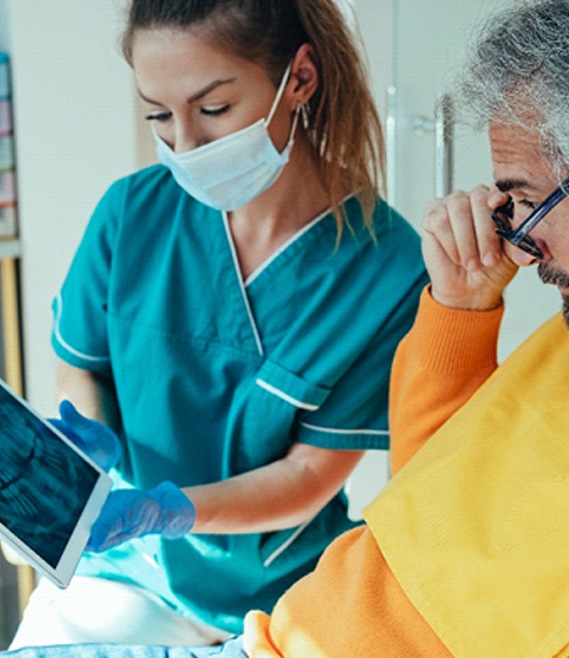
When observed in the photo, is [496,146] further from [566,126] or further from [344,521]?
[344,521]

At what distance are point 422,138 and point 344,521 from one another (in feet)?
3.63

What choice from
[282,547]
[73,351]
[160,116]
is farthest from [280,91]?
[282,547]

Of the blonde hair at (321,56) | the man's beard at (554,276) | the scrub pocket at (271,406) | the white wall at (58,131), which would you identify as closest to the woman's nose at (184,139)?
the blonde hair at (321,56)

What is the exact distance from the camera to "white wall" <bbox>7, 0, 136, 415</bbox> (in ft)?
7.34

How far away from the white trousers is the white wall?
984 millimetres

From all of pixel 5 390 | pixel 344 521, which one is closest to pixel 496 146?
pixel 5 390

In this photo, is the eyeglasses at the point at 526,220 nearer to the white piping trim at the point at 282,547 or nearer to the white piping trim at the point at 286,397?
the white piping trim at the point at 286,397

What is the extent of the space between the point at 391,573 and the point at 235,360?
44 centimetres

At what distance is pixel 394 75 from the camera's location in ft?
7.87

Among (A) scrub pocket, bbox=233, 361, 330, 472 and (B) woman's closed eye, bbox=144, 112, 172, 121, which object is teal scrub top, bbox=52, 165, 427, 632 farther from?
(B) woman's closed eye, bbox=144, 112, 172, 121

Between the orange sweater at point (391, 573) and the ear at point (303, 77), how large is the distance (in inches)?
13.0

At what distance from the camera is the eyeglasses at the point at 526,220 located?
3.06ft

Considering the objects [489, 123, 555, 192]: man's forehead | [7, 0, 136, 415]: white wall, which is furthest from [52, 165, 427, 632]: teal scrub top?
[7, 0, 136, 415]: white wall

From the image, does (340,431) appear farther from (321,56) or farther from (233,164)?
(321,56)
